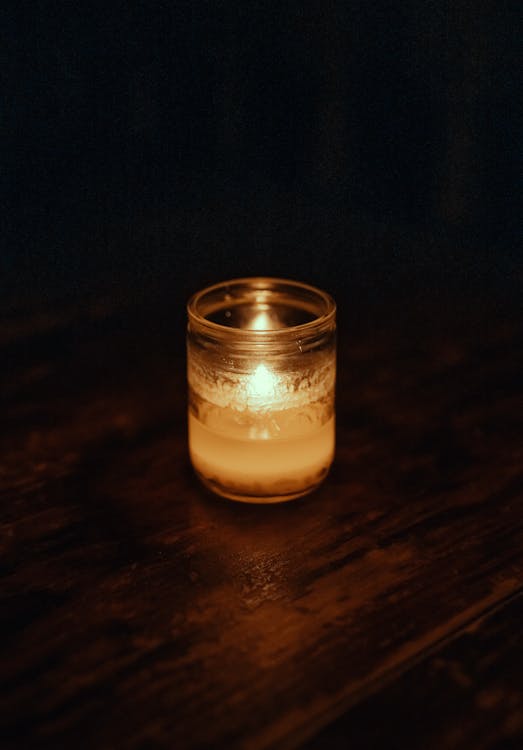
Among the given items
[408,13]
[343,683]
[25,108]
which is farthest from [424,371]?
[25,108]

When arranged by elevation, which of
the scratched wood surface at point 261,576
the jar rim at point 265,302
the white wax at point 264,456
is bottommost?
the scratched wood surface at point 261,576

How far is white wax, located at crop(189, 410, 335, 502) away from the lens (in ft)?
2.39

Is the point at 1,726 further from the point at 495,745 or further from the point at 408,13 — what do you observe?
the point at 408,13

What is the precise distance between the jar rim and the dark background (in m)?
0.47

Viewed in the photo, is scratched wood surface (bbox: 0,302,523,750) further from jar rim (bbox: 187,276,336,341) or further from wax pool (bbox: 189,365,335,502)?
jar rim (bbox: 187,276,336,341)

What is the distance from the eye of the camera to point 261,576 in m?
0.68

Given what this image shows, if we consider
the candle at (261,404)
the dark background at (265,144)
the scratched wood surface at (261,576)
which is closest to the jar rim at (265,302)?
the candle at (261,404)

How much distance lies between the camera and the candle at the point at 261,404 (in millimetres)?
726

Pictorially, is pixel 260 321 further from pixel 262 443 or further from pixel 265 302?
pixel 262 443

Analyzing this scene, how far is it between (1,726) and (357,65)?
1.18 m

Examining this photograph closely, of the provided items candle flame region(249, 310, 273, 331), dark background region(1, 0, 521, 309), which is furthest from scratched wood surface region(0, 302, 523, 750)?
dark background region(1, 0, 521, 309)

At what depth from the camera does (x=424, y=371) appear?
1036 millimetres

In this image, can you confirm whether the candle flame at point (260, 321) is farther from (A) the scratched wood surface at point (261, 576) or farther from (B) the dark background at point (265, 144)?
(B) the dark background at point (265, 144)

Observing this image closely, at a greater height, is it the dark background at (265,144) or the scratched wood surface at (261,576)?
the dark background at (265,144)
